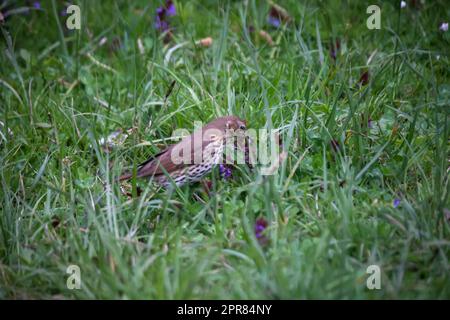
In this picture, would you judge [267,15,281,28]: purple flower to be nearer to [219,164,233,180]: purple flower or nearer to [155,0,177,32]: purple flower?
[155,0,177,32]: purple flower

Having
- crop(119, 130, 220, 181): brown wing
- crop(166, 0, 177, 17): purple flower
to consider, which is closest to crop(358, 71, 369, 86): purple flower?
crop(119, 130, 220, 181): brown wing

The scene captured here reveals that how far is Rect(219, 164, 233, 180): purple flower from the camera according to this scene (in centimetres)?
413

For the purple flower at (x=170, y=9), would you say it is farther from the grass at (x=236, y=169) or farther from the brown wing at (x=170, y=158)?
the brown wing at (x=170, y=158)

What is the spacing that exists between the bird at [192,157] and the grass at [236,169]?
11cm

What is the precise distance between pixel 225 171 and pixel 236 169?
0.08 meters

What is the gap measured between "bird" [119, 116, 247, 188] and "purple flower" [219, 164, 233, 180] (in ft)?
0.22

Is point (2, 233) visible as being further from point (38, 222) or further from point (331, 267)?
point (331, 267)

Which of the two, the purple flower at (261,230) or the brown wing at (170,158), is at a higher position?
the brown wing at (170,158)

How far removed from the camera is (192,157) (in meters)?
4.03

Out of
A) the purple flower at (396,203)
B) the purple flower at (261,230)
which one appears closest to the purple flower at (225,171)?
the purple flower at (261,230)

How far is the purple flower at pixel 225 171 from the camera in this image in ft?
13.6

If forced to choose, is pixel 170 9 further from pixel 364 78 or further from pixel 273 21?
pixel 364 78
